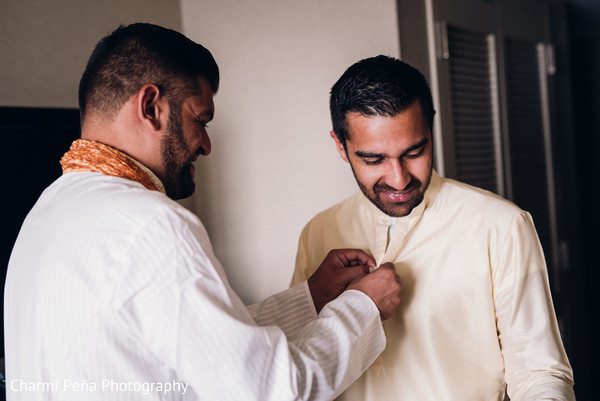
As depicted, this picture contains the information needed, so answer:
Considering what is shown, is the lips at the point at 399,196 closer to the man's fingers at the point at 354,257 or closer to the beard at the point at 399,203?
the beard at the point at 399,203

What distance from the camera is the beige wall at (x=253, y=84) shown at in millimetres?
1914

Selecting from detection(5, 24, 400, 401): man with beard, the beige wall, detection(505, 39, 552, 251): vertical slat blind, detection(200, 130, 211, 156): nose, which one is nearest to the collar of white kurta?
detection(5, 24, 400, 401): man with beard

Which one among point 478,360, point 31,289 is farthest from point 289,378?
point 478,360

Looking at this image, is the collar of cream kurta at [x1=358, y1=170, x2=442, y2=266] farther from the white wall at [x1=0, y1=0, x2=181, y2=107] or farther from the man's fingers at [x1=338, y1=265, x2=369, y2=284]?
the white wall at [x1=0, y1=0, x2=181, y2=107]

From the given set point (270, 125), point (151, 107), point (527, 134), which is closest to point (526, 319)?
point (151, 107)

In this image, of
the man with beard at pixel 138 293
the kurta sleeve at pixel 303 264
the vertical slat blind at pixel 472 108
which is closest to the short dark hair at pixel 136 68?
the man with beard at pixel 138 293

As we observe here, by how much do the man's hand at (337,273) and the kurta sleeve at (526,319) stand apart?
0.33 meters

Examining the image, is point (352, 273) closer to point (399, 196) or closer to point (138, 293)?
point (399, 196)

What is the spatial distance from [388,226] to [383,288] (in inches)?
12.7

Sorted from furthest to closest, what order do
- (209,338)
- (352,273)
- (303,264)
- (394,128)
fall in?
(303,264)
(352,273)
(394,128)
(209,338)

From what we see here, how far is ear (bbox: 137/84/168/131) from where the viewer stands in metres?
0.99

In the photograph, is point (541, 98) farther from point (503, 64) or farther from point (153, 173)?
point (153, 173)

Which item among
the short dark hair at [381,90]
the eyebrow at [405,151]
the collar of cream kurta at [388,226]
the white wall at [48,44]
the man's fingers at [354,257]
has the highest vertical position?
the white wall at [48,44]

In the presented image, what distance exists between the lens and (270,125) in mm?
2225
